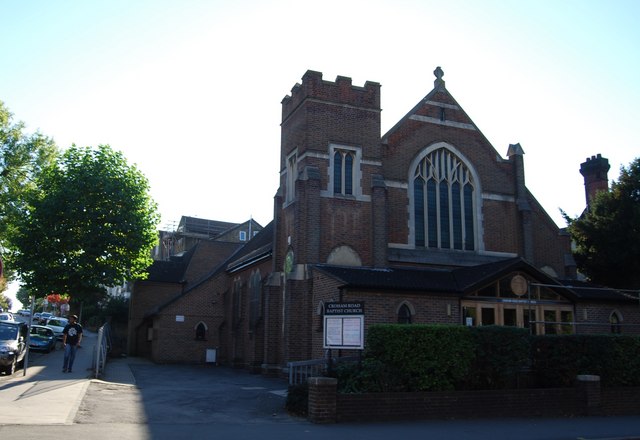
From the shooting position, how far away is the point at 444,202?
25.6 meters

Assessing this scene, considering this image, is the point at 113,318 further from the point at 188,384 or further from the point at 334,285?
the point at 334,285

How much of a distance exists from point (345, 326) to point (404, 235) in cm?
1116

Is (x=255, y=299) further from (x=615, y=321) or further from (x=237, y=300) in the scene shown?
(x=615, y=321)

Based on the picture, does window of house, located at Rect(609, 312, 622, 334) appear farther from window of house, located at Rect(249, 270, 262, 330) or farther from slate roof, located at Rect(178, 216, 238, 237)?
slate roof, located at Rect(178, 216, 238, 237)

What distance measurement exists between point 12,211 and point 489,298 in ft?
96.4

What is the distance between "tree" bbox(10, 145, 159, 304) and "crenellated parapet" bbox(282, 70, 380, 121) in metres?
13.1

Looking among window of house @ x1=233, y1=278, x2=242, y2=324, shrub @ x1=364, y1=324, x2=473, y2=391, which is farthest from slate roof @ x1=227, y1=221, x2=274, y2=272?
shrub @ x1=364, y1=324, x2=473, y2=391

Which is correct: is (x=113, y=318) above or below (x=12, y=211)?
below

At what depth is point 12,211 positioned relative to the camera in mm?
36031

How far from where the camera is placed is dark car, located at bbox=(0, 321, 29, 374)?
1792 cm

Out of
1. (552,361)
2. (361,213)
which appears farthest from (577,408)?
(361,213)

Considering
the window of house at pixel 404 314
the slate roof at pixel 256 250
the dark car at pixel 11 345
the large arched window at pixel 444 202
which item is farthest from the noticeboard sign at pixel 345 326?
the slate roof at pixel 256 250

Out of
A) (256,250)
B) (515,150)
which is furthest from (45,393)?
(515,150)

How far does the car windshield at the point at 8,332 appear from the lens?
1931 centimetres
